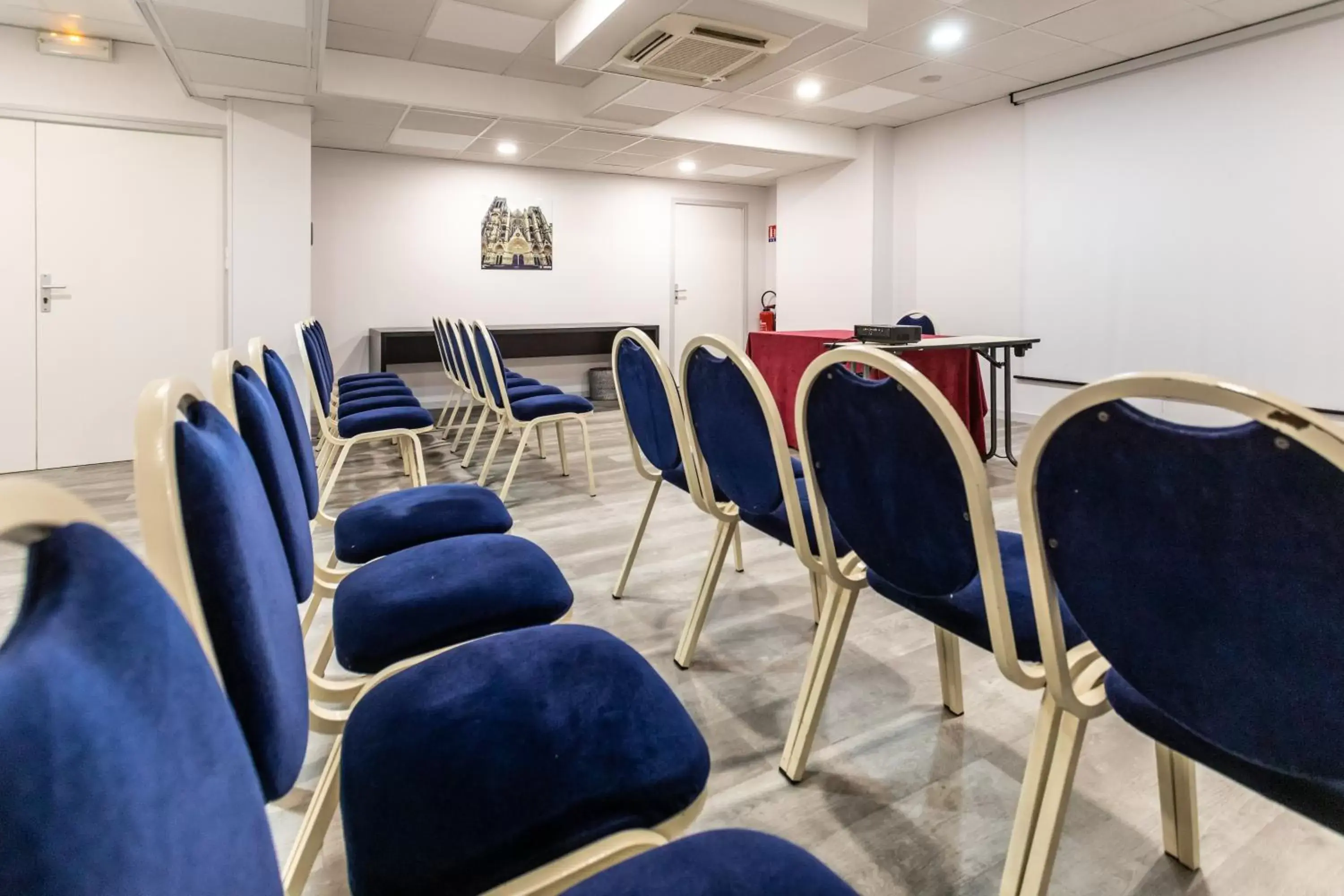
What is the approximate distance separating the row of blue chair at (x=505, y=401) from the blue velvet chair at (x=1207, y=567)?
285cm

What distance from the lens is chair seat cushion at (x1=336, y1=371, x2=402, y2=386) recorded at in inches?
Result: 183

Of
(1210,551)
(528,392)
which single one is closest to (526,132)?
(528,392)

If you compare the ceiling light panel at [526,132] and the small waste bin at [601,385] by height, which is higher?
the ceiling light panel at [526,132]

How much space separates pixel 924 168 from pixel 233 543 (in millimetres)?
6783

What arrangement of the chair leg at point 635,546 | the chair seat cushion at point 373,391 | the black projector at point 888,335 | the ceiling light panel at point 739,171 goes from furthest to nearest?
the ceiling light panel at point 739,171, the chair seat cushion at point 373,391, the black projector at point 888,335, the chair leg at point 635,546

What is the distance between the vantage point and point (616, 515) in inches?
134

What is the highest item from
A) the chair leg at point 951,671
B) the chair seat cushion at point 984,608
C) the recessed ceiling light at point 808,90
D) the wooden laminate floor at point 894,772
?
the recessed ceiling light at point 808,90

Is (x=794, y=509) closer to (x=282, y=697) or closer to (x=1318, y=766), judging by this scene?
(x=1318, y=766)

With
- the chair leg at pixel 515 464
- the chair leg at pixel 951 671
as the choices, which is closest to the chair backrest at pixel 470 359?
the chair leg at pixel 515 464

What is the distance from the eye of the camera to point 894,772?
151 cm

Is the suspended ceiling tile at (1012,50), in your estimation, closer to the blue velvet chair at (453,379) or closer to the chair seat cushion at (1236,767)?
the blue velvet chair at (453,379)

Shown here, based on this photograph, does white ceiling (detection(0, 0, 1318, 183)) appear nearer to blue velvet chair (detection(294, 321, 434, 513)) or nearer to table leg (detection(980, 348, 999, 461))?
blue velvet chair (detection(294, 321, 434, 513))

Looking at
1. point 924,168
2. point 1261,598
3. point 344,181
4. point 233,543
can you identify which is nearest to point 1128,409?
point 1261,598

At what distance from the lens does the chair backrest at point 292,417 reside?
5.03ft
